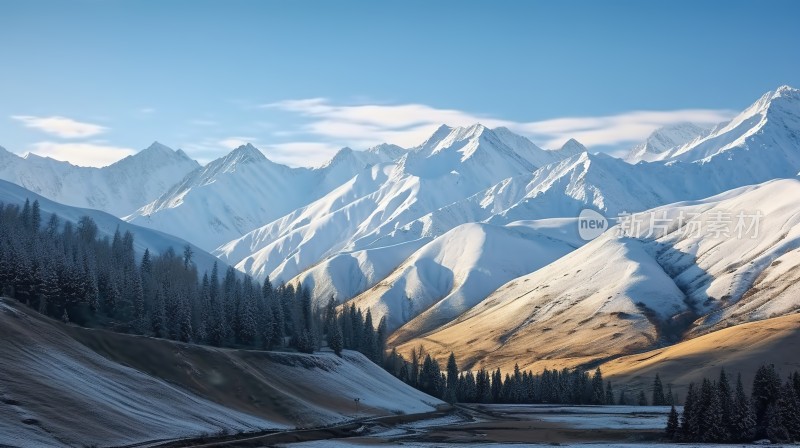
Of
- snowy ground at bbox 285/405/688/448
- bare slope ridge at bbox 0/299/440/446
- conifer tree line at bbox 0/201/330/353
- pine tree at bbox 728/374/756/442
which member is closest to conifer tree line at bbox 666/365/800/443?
pine tree at bbox 728/374/756/442

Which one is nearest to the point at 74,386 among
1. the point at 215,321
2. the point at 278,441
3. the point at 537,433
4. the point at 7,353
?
the point at 7,353

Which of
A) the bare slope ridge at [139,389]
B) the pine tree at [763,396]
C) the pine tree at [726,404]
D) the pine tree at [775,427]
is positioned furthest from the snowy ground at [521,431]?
the pine tree at [775,427]

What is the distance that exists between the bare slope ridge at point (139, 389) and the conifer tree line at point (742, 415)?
1888 inches

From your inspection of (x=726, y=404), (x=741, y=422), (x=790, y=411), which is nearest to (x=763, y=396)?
(x=726, y=404)

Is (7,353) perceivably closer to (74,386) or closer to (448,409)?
(74,386)

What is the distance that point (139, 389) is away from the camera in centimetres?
10744

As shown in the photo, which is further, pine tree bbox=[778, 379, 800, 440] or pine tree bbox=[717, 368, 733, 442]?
pine tree bbox=[717, 368, 733, 442]

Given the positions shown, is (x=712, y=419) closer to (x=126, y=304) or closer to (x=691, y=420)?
(x=691, y=420)

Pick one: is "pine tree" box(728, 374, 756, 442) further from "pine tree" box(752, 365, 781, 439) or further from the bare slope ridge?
the bare slope ridge

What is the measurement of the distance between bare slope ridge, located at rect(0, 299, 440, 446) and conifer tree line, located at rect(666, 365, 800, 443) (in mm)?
47961

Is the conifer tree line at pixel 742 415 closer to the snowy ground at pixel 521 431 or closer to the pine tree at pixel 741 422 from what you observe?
the pine tree at pixel 741 422

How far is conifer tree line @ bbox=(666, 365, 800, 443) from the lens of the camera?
376 feet

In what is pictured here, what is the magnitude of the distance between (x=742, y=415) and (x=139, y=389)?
73.3 metres

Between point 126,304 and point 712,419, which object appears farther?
point 126,304
